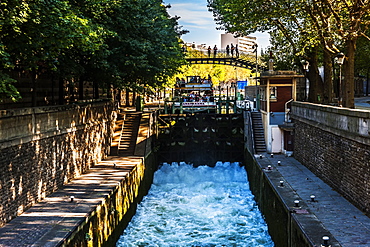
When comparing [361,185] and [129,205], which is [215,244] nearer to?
[129,205]

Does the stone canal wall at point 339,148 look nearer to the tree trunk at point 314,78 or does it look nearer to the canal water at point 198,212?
the canal water at point 198,212

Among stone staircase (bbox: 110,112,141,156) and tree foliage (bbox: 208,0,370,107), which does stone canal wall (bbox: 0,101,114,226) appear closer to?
stone staircase (bbox: 110,112,141,156)

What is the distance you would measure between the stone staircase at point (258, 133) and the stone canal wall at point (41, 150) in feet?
29.6

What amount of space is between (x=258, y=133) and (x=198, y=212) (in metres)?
8.28

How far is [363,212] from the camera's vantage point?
14.1 m

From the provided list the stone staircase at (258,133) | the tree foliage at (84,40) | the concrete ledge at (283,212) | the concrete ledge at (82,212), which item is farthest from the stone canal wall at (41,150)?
the stone staircase at (258,133)

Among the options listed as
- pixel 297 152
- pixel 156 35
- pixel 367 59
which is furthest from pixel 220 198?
pixel 367 59

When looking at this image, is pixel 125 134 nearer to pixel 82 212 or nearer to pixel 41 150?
pixel 41 150

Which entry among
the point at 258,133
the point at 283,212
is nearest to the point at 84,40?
the point at 283,212

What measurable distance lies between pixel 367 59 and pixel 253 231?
31.2m

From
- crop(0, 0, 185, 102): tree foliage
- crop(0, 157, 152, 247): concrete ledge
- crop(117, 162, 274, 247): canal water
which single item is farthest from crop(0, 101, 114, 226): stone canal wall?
crop(117, 162, 274, 247): canal water

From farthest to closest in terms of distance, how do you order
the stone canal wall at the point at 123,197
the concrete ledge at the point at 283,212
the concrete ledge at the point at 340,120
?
the stone canal wall at the point at 123,197, the concrete ledge at the point at 340,120, the concrete ledge at the point at 283,212

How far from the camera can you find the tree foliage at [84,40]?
49.5 feet

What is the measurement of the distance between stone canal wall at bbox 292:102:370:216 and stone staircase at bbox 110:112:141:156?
9964 mm
